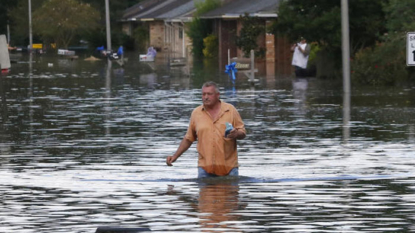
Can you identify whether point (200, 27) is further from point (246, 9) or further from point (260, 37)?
point (260, 37)

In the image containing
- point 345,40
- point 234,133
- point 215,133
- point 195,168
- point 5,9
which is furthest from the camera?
point 5,9

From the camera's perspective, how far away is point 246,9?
6234 cm

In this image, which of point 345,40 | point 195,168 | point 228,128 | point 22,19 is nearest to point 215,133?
point 228,128

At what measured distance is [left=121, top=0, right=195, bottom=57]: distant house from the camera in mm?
83750

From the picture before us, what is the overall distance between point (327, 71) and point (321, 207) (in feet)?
104

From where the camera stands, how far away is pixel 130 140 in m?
20.1

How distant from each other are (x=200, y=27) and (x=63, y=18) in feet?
86.2

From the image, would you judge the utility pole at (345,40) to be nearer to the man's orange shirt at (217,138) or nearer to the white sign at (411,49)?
the white sign at (411,49)

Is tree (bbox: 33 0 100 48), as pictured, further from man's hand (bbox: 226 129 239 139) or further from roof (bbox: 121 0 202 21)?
man's hand (bbox: 226 129 239 139)

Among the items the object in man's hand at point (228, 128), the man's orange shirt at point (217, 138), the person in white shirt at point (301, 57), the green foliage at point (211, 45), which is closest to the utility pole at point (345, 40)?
the person in white shirt at point (301, 57)

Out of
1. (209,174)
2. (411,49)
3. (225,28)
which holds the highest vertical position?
(225,28)

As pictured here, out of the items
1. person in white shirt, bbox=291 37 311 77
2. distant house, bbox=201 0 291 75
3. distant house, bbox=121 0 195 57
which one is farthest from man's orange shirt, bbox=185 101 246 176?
distant house, bbox=121 0 195 57

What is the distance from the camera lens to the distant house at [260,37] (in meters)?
55.1

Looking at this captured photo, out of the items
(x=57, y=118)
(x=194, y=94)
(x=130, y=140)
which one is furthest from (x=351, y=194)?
(x=194, y=94)
